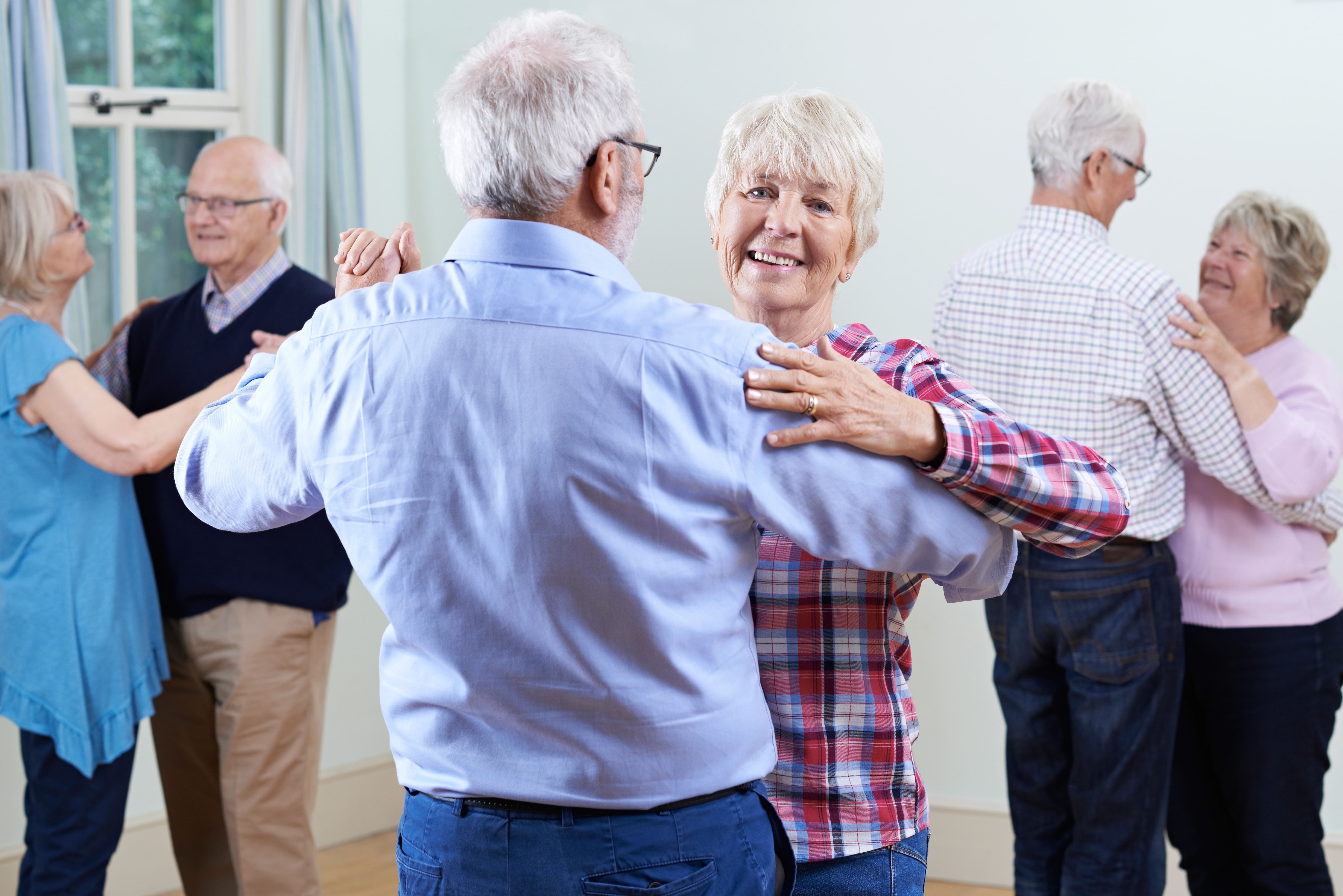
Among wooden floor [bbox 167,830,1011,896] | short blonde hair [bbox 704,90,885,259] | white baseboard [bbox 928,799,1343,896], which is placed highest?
short blonde hair [bbox 704,90,885,259]

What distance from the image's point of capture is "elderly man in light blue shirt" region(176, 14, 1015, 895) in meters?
1.05

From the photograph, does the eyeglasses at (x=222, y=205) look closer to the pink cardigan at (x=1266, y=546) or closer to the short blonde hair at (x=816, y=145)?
the short blonde hair at (x=816, y=145)

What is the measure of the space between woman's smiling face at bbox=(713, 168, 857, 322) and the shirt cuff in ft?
1.64

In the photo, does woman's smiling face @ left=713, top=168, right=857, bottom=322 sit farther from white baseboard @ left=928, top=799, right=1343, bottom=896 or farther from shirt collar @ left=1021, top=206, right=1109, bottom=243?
white baseboard @ left=928, top=799, right=1343, bottom=896

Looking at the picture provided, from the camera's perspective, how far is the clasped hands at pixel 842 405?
3.45 ft

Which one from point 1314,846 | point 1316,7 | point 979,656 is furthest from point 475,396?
point 1316,7

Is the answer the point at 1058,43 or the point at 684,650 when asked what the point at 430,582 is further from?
the point at 1058,43

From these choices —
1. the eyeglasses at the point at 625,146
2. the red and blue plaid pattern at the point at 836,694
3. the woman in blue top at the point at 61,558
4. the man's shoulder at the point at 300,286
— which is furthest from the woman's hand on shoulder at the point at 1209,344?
the woman in blue top at the point at 61,558

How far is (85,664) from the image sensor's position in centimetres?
261

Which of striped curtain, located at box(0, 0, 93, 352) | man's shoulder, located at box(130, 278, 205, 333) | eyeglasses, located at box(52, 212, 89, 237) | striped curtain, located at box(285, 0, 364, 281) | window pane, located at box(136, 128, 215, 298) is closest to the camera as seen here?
eyeglasses, located at box(52, 212, 89, 237)

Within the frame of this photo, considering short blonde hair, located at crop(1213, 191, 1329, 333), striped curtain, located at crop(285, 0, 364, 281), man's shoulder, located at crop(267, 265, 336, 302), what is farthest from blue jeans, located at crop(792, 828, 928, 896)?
striped curtain, located at crop(285, 0, 364, 281)

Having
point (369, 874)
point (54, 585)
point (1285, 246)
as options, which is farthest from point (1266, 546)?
point (369, 874)

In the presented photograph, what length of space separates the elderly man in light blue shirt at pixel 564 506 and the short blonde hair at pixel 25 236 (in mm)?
1801

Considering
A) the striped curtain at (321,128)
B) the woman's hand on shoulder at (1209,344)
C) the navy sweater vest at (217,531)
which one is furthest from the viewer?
the striped curtain at (321,128)
